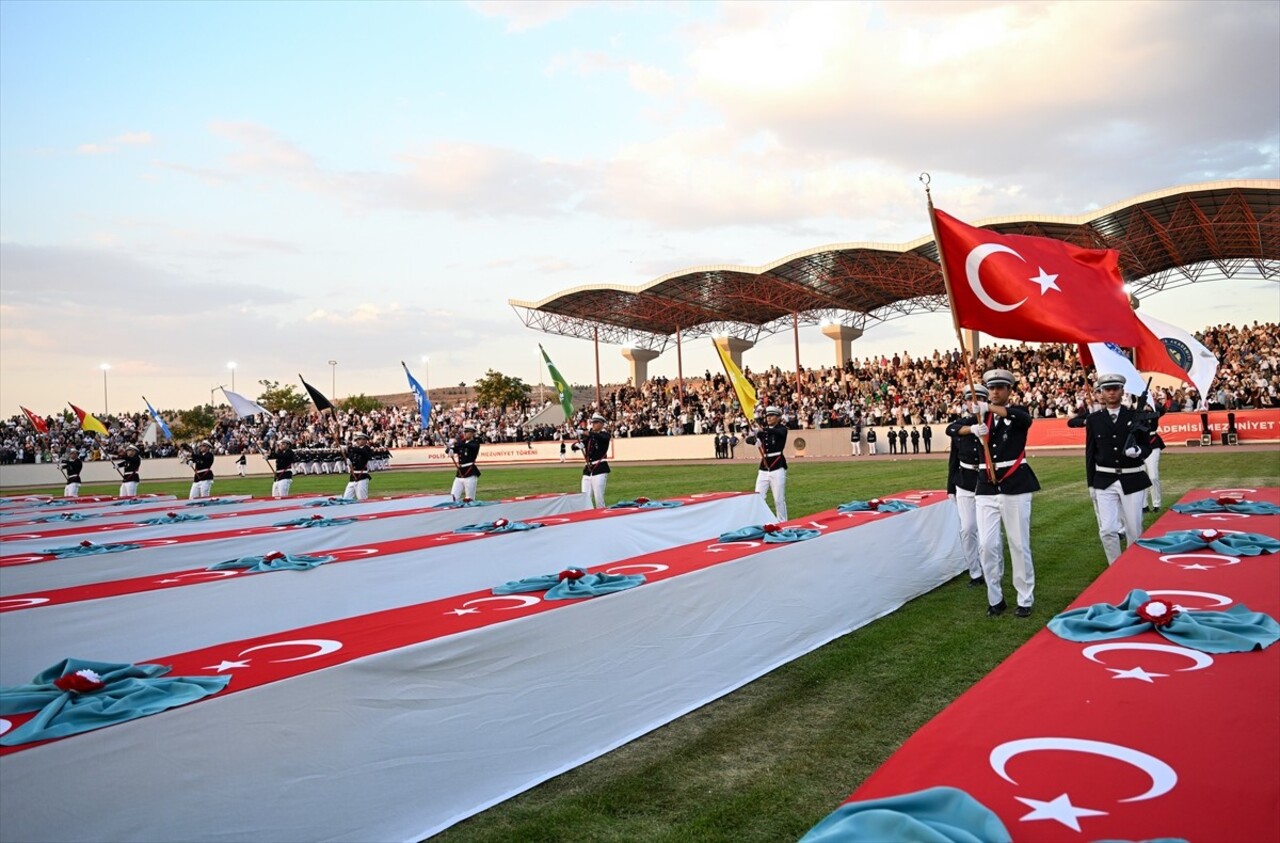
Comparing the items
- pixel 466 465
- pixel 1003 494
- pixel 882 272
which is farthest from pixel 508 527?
pixel 882 272

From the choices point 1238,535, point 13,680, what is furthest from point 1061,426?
point 13,680

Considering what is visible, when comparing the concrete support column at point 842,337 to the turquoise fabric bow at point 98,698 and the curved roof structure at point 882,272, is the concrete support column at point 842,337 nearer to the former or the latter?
the curved roof structure at point 882,272

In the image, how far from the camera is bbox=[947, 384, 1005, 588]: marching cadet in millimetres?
7883

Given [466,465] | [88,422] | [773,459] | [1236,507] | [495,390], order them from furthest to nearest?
1. [495,390]
2. [88,422]
3. [466,465]
4. [773,459]
5. [1236,507]

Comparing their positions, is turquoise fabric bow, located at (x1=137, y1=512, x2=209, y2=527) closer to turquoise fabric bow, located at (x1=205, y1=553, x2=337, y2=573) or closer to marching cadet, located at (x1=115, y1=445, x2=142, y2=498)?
turquoise fabric bow, located at (x1=205, y1=553, x2=337, y2=573)

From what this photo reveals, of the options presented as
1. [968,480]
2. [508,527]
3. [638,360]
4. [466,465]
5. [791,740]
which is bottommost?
[791,740]

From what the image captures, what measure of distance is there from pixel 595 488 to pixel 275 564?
25.2ft

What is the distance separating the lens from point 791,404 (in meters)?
43.0

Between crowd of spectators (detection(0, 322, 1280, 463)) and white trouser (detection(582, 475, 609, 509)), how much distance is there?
22.4 feet

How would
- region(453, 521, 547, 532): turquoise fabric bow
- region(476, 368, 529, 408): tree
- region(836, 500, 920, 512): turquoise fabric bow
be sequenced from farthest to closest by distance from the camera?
region(476, 368, 529, 408): tree, region(453, 521, 547, 532): turquoise fabric bow, region(836, 500, 920, 512): turquoise fabric bow

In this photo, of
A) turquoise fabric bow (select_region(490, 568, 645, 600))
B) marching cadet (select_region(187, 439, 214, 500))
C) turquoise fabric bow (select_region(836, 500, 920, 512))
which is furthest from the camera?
marching cadet (select_region(187, 439, 214, 500))

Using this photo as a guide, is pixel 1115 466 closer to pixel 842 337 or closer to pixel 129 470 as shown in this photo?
pixel 129 470

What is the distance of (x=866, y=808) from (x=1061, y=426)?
32.6 m

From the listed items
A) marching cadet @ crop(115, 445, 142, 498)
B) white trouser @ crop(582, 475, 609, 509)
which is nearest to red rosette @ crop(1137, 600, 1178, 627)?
white trouser @ crop(582, 475, 609, 509)
